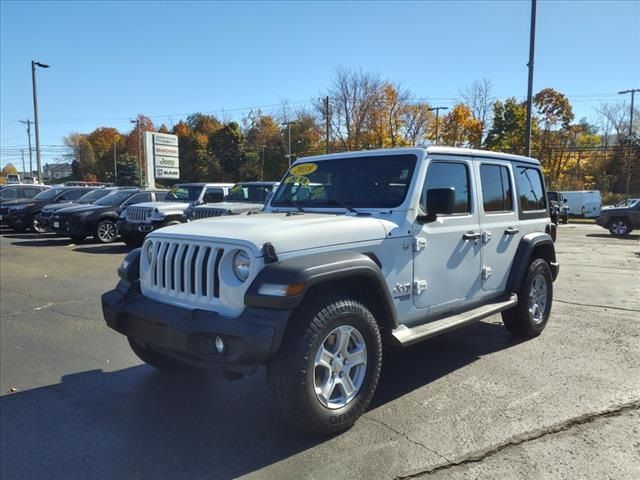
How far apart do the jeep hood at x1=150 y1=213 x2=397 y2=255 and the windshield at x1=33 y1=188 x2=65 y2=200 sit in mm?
18463

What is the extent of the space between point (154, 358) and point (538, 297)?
424 cm

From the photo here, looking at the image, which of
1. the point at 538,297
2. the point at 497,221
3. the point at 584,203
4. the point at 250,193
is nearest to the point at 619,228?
the point at 250,193

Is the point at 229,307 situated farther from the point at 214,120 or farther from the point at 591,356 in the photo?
the point at 214,120

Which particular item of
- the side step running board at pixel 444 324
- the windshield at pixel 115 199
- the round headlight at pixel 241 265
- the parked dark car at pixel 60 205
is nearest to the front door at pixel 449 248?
the side step running board at pixel 444 324

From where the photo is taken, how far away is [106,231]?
585 inches

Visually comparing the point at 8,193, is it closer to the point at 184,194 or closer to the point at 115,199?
the point at 115,199

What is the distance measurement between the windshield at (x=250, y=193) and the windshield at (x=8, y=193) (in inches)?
471

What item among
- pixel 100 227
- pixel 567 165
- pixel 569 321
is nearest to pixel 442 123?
pixel 567 165

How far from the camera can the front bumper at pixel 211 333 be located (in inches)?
113

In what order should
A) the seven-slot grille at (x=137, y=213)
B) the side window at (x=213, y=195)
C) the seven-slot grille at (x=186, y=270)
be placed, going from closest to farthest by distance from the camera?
the seven-slot grille at (x=186, y=270) < the seven-slot grille at (x=137, y=213) < the side window at (x=213, y=195)

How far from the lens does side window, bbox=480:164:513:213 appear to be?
4926mm

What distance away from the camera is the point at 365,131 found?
39.4 metres

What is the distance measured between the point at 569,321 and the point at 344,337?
4276 millimetres

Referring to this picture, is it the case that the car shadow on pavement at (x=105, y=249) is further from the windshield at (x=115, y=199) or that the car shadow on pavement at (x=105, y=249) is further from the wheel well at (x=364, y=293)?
the wheel well at (x=364, y=293)
